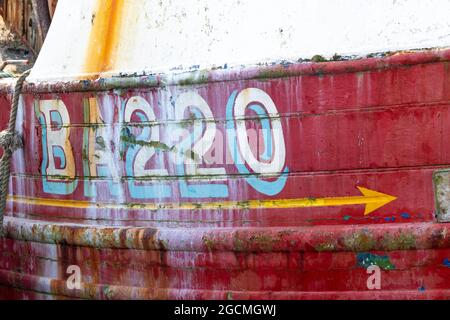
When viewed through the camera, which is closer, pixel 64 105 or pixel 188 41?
pixel 188 41

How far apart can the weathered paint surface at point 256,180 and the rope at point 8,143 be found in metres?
0.20

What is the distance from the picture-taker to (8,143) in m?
4.61

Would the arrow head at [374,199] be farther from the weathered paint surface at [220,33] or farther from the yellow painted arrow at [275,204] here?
the weathered paint surface at [220,33]

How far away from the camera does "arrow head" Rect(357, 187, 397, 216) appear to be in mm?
3680

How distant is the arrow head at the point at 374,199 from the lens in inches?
145

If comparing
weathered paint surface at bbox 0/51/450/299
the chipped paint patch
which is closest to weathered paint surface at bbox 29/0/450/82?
weathered paint surface at bbox 0/51/450/299

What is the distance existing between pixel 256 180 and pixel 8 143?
1444mm

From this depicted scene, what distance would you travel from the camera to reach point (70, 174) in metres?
4.42

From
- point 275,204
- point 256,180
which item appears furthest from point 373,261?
point 256,180

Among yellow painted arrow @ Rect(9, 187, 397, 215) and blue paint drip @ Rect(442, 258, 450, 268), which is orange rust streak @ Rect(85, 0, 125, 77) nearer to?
yellow painted arrow @ Rect(9, 187, 397, 215)

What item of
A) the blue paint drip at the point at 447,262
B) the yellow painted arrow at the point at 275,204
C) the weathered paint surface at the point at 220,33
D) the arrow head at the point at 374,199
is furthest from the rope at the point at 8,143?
the blue paint drip at the point at 447,262

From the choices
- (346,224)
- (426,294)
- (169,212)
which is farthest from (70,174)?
(426,294)
